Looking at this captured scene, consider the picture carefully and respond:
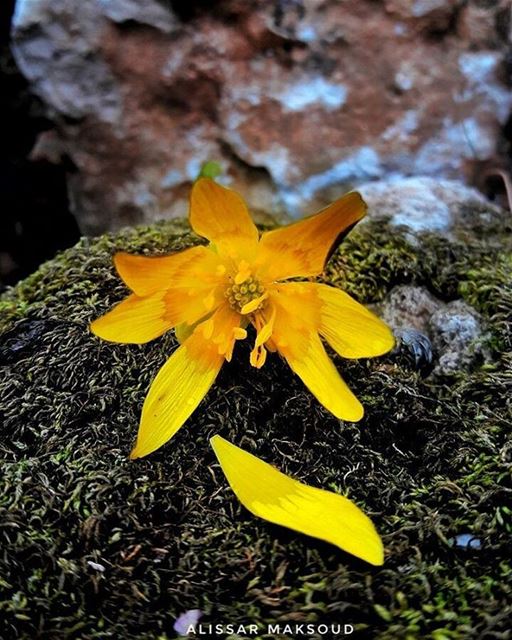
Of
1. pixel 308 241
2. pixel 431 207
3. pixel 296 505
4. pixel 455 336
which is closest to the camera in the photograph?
pixel 296 505

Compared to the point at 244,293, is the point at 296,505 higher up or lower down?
lower down

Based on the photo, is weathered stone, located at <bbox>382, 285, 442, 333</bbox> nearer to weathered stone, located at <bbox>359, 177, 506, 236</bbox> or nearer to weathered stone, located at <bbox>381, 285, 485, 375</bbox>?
weathered stone, located at <bbox>381, 285, 485, 375</bbox>

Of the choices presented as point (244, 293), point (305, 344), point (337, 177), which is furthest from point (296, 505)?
point (337, 177)

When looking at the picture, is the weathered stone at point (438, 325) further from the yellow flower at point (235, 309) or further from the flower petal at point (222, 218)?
the flower petal at point (222, 218)

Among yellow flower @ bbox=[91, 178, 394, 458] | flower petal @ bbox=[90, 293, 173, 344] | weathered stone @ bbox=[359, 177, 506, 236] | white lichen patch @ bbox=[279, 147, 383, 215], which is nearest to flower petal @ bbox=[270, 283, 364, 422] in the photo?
yellow flower @ bbox=[91, 178, 394, 458]

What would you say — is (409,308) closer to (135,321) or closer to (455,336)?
(455,336)

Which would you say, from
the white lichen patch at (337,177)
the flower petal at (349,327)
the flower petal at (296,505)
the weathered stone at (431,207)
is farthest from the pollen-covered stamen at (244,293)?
the white lichen patch at (337,177)
